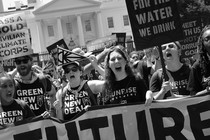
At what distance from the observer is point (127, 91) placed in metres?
4.31

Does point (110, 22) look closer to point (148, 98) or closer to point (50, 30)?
point (50, 30)

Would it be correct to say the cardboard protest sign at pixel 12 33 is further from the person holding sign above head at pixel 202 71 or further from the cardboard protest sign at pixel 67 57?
the person holding sign above head at pixel 202 71

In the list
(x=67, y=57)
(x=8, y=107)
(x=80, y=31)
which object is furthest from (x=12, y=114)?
(x=80, y=31)

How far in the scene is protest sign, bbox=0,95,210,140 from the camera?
4113 mm

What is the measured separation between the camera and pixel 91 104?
15.1 feet

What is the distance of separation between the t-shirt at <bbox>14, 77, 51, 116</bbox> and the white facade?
2184 inches

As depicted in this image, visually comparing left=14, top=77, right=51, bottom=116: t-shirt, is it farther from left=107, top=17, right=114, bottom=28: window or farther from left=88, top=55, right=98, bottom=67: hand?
left=107, top=17, right=114, bottom=28: window

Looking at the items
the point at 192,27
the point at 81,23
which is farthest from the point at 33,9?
the point at 192,27

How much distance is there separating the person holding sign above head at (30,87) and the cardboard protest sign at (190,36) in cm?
310

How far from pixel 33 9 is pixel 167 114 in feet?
209

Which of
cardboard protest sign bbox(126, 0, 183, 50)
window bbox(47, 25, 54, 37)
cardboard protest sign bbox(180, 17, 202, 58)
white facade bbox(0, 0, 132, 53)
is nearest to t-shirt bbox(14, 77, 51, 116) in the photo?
cardboard protest sign bbox(126, 0, 183, 50)

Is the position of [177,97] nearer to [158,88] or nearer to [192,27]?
[158,88]

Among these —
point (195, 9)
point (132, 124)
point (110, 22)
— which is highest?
point (110, 22)

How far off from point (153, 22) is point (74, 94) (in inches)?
50.1
